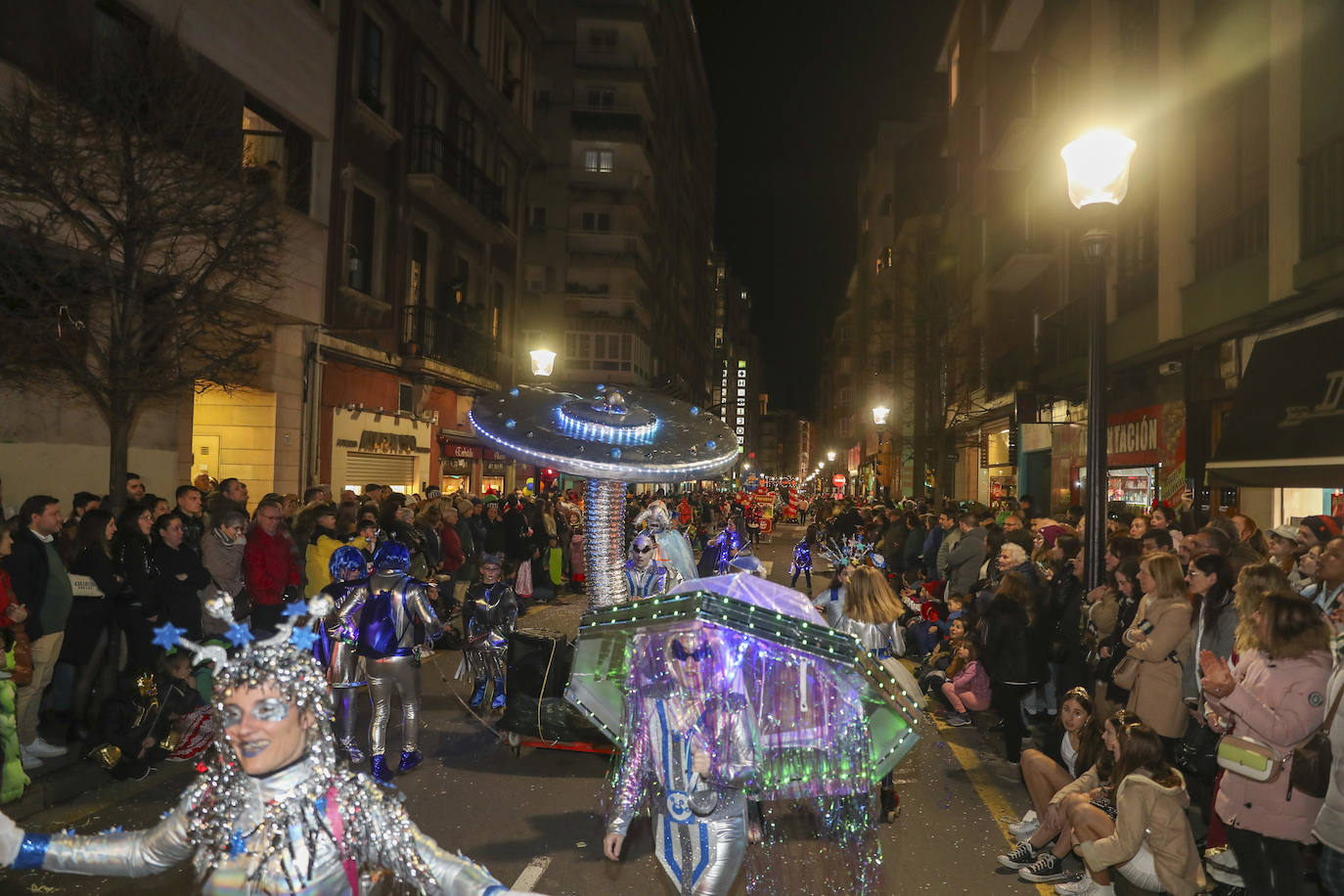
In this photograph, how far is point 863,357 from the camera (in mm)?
67312

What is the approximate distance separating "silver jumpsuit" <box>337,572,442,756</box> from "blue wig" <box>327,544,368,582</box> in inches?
5.4

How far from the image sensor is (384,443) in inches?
837

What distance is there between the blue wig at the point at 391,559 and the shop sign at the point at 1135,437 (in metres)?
14.0

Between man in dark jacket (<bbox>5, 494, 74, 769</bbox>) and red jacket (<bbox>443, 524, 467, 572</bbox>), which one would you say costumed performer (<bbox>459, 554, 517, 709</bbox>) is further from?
red jacket (<bbox>443, 524, 467, 572</bbox>)

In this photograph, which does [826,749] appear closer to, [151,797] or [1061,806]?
[1061,806]

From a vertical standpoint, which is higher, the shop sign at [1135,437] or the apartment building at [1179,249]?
the apartment building at [1179,249]

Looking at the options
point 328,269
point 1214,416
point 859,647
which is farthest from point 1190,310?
point 328,269

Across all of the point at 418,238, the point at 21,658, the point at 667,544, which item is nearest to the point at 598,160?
the point at 418,238

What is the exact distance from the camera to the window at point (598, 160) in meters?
45.5

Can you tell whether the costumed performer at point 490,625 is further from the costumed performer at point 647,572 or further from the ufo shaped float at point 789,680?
the ufo shaped float at point 789,680

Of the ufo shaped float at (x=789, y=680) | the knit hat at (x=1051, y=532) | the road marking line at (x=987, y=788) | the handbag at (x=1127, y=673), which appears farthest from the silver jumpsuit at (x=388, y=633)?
the knit hat at (x=1051, y=532)

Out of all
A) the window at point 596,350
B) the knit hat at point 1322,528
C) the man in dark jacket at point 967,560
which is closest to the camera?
the knit hat at point 1322,528

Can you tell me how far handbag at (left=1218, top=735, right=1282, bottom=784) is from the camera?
4.05 meters

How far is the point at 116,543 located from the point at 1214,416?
48.1 ft
